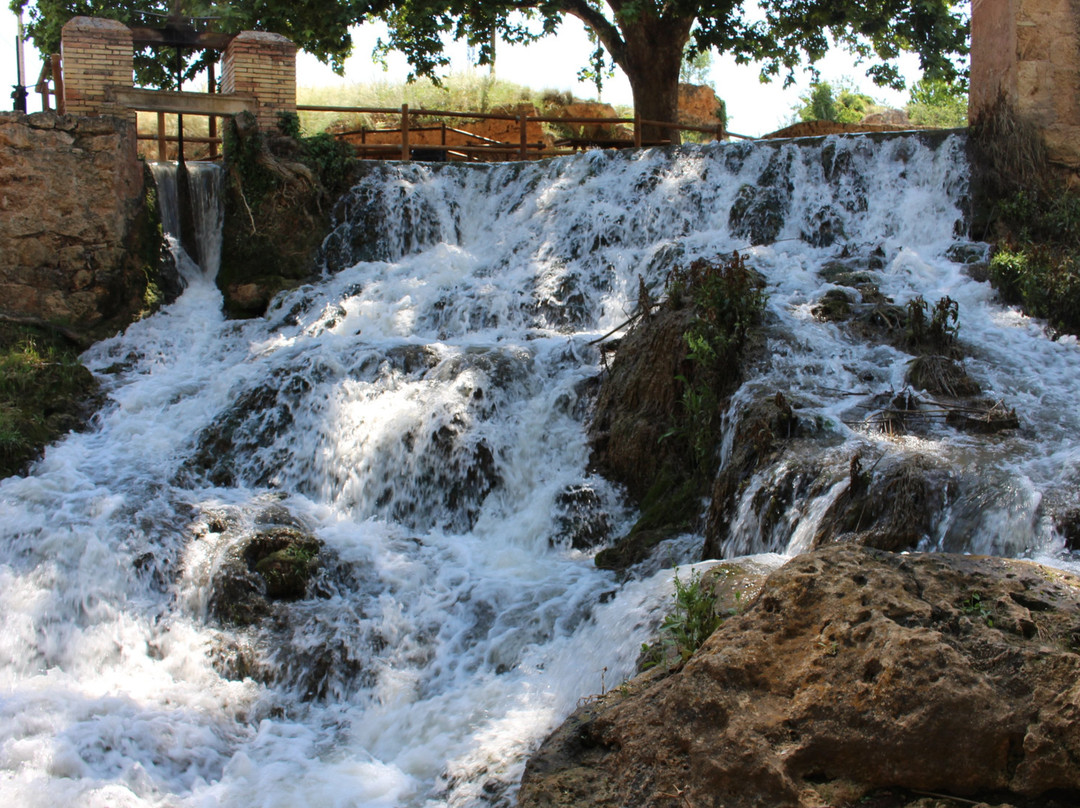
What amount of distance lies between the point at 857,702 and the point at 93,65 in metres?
12.7

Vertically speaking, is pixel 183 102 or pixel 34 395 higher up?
pixel 183 102

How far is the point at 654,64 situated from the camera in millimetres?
16875

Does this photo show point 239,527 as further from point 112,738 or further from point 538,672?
point 538,672

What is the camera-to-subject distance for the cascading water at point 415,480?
18.4ft

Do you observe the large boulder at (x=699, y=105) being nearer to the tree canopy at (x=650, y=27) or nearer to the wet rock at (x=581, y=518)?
the tree canopy at (x=650, y=27)

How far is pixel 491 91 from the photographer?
26453 millimetres

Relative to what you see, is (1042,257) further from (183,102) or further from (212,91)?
(212,91)

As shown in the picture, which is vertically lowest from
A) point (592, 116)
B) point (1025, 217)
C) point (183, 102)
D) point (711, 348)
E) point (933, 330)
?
point (711, 348)

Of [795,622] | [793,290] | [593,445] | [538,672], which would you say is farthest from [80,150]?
[795,622]

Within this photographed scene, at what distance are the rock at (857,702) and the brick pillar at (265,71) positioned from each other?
38.7ft

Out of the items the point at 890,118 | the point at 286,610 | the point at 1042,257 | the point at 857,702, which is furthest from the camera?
the point at 890,118

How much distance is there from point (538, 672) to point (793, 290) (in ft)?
17.4

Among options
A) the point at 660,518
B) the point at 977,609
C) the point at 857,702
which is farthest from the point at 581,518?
the point at 857,702

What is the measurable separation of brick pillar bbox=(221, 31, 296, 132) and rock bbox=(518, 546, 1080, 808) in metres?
11.8
